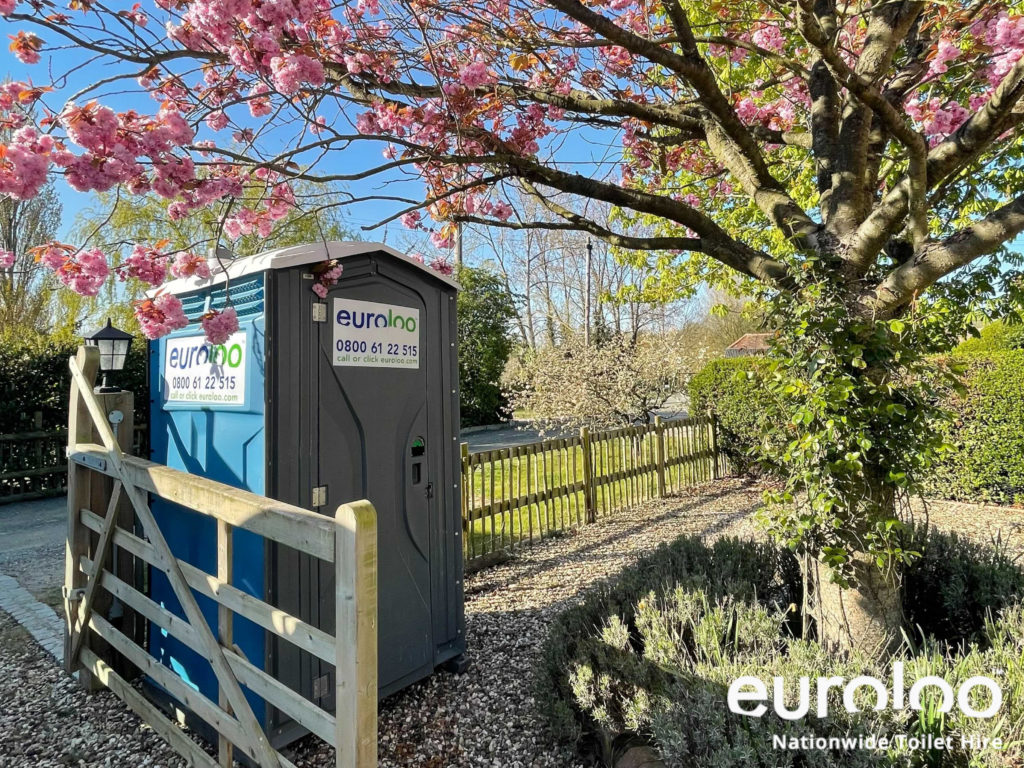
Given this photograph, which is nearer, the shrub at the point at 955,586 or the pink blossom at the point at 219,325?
the pink blossom at the point at 219,325

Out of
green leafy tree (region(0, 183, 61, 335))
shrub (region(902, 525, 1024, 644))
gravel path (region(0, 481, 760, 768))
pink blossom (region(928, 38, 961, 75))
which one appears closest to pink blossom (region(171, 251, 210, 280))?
gravel path (region(0, 481, 760, 768))

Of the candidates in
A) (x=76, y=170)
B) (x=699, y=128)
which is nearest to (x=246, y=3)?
(x=76, y=170)

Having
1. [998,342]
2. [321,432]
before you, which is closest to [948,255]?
[321,432]

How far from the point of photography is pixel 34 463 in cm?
903

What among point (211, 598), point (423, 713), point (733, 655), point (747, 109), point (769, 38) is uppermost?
point (769, 38)

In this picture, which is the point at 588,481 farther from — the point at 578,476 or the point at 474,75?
the point at 474,75

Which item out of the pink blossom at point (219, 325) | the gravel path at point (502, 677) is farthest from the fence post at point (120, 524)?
the gravel path at point (502, 677)

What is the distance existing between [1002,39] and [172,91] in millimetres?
4466

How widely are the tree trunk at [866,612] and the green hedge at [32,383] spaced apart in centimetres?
988

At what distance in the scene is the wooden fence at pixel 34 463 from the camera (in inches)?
344

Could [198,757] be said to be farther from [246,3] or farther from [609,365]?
[609,365]

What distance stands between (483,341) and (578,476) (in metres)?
12.9

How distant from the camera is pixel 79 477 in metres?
3.15

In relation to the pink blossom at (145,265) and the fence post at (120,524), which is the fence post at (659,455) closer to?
the fence post at (120,524)
